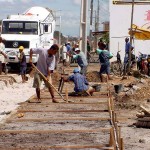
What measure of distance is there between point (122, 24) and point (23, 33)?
9136 mm

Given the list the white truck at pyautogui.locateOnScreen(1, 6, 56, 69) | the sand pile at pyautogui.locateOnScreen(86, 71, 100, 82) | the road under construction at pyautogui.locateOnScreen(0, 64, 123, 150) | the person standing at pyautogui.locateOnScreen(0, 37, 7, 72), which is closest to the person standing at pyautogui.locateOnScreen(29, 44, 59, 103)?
the road under construction at pyautogui.locateOnScreen(0, 64, 123, 150)

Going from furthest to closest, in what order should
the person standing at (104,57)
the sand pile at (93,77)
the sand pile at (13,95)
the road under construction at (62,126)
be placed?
1. the sand pile at (93,77)
2. the person standing at (104,57)
3. the sand pile at (13,95)
4. the road under construction at (62,126)

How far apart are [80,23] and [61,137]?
14.7 meters

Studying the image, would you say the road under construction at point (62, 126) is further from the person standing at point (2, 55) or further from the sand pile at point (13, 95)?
the person standing at point (2, 55)

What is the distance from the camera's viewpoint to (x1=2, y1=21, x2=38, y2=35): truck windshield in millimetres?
27641

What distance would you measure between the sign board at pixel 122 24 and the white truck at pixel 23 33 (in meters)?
6.53

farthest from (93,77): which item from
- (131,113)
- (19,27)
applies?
(131,113)

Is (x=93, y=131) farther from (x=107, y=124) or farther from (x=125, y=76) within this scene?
(x=125, y=76)

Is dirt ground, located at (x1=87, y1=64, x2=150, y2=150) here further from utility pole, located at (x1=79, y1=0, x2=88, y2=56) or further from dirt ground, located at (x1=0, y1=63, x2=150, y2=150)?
utility pole, located at (x1=79, y1=0, x2=88, y2=56)

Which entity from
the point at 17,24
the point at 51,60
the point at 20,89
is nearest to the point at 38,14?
the point at 17,24

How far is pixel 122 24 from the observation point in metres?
34.7

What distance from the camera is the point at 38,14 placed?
29.6 metres

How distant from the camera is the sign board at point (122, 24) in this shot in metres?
34.4

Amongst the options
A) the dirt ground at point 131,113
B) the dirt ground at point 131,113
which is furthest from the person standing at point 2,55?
the dirt ground at point 131,113
